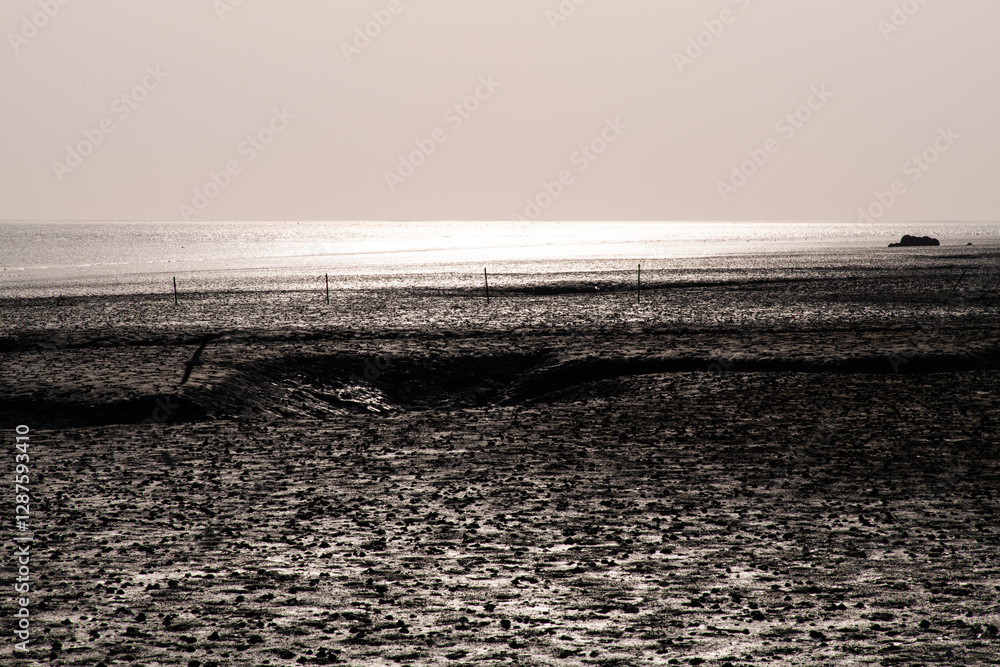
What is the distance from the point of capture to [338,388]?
22812 mm

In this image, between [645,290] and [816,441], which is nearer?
[816,441]

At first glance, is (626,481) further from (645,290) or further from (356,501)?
(645,290)

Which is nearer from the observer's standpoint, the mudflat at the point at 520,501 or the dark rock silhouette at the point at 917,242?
the mudflat at the point at 520,501

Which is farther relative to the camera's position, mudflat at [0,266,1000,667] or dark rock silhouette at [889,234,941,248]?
dark rock silhouette at [889,234,941,248]

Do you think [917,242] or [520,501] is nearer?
[520,501]

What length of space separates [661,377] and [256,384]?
10.1m

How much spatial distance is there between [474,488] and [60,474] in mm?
6818

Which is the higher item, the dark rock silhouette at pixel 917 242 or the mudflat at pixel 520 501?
the dark rock silhouette at pixel 917 242

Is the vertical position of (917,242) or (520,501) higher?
(917,242)

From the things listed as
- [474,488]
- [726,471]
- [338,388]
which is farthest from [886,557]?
[338,388]

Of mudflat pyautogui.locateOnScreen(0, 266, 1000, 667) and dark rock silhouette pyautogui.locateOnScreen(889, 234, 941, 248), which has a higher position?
dark rock silhouette pyautogui.locateOnScreen(889, 234, 941, 248)

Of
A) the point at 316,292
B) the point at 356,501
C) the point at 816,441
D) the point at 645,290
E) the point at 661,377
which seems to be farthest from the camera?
the point at 316,292

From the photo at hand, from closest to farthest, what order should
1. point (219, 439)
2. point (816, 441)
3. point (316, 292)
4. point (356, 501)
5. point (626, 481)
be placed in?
point (356, 501) < point (626, 481) < point (816, 441) < point (219, 439) < point (316, 292)

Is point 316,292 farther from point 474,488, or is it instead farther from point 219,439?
point 474,488
